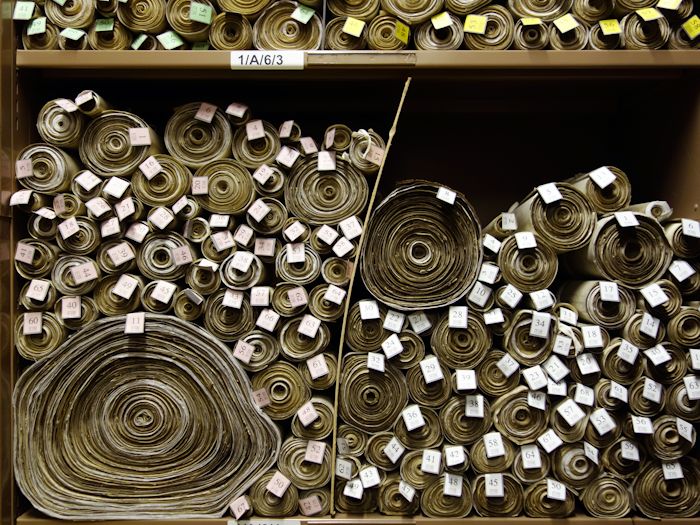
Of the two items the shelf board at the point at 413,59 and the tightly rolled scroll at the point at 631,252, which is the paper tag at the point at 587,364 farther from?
the shelf board at the point at 413,59

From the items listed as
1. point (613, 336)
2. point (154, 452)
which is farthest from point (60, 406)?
point (613, 336)

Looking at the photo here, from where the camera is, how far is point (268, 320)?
1.45m

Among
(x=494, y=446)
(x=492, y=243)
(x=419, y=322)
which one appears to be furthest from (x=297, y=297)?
(x=494, y=446)

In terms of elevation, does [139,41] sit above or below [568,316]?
above

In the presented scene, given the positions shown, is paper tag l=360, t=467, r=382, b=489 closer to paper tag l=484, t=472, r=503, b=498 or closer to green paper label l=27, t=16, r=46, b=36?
paper tag l=484, t=472, r=503, b=498

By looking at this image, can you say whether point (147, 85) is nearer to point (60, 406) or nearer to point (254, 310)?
point (254, 310)

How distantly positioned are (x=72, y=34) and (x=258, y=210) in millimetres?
659

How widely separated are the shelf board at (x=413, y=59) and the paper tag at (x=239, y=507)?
111 cm

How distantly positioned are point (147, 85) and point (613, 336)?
1.53 metres

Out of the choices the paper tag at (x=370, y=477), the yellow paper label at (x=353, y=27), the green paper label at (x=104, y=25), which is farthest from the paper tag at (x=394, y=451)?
the green paper label at (x=104, y=25)

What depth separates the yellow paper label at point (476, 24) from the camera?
1448 mm

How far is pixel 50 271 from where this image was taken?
147 centimetres

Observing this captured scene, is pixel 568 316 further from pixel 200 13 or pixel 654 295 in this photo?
pixel 200 13

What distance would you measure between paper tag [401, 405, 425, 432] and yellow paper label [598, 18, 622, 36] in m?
1.10
